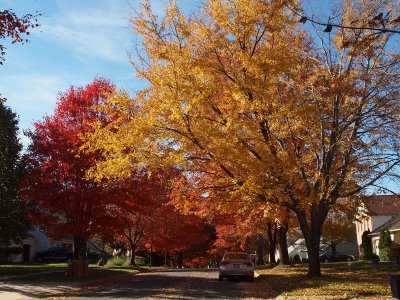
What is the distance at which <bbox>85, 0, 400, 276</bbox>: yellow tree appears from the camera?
13.8 meters

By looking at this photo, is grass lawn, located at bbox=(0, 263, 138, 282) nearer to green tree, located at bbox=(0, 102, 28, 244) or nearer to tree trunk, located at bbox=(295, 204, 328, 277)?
green tree, located at bbox=(0, 102, 28, 244)

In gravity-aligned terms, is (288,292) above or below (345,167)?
below

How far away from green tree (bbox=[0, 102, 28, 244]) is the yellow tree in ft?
48.1

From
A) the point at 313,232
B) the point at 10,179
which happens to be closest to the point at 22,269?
the point at 10,179

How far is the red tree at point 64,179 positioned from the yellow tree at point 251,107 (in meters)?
6.39

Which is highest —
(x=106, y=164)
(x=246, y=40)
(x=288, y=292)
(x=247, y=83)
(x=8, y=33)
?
(x=246, y=40)

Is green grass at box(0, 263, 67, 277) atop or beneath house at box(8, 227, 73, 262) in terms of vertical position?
beneath

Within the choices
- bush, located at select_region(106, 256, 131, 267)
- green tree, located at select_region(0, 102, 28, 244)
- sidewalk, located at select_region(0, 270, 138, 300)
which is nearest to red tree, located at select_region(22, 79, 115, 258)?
sidewalk, located at select_region(0, 270, 138, 300)

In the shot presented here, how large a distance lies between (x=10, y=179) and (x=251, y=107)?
1935 cm

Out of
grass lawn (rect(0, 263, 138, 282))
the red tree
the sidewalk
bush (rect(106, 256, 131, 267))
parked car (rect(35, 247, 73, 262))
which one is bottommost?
the sidewalk

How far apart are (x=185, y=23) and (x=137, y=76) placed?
2.30 meters

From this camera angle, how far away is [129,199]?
21906 mm

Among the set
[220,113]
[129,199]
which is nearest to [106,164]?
[220,113]

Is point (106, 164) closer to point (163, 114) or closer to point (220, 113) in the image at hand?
point (163, 114)
